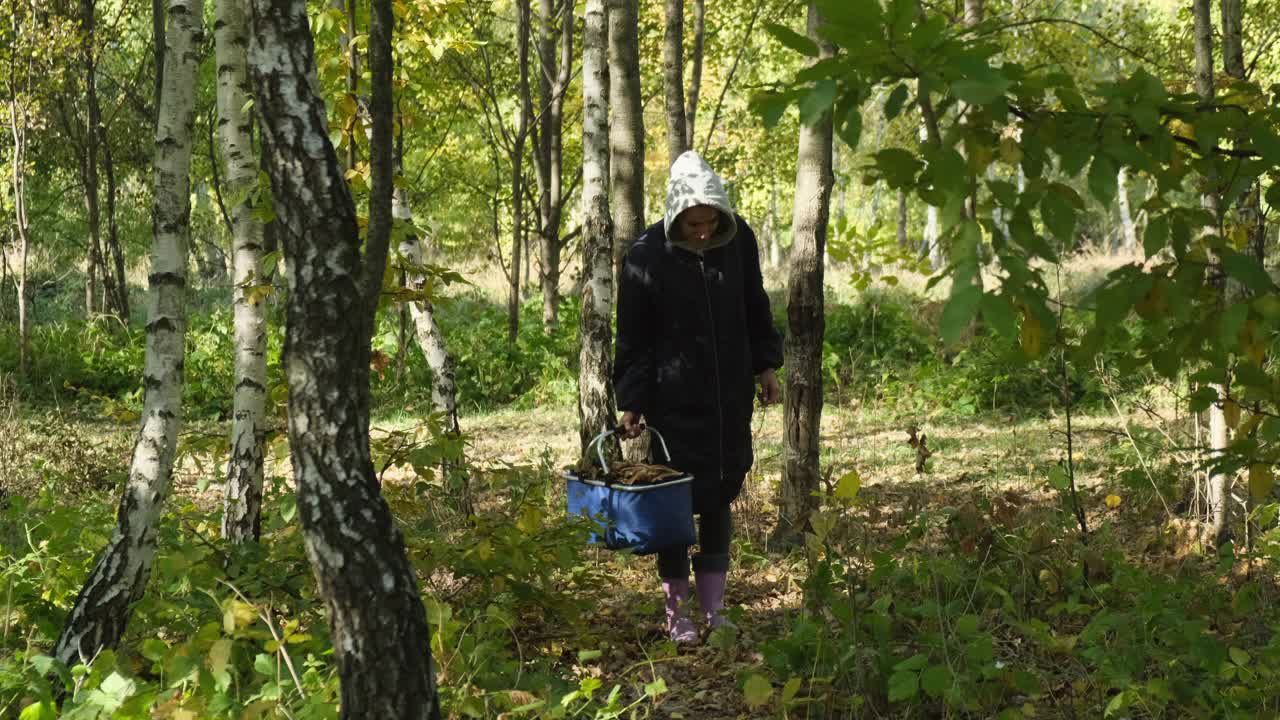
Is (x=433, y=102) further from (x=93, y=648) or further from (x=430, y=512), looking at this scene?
(x=93, y=648)

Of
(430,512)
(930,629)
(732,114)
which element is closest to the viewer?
(930,629)

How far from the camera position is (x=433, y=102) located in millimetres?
15914

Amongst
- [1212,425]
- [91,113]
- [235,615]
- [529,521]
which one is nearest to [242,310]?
[529,521]

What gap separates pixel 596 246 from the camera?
6.50 metres

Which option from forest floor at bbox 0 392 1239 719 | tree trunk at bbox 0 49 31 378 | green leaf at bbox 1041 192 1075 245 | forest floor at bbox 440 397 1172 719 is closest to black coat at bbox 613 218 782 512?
forest floor at bbox 0 392 1239 719

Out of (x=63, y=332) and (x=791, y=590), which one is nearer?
(x=791, y=590)

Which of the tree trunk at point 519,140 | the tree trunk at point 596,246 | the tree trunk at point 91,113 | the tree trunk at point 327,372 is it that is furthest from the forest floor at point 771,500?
the tree trunk at point 91,113

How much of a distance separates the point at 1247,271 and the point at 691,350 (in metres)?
2.52

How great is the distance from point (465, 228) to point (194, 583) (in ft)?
Result: 90.9

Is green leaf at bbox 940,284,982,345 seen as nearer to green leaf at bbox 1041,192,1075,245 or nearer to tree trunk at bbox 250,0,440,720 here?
green leaf at bbox 1041,192,1075,245

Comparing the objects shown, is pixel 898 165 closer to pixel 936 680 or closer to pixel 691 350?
pixel 936 680

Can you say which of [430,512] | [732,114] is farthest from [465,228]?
[430,512]

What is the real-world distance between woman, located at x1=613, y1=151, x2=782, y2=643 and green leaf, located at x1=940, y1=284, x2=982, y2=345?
271 cm

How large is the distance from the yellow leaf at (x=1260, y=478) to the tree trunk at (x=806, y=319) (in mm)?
2727
